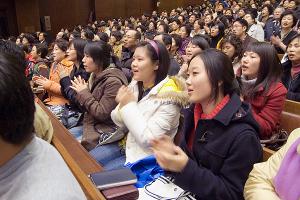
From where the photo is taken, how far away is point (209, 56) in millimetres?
1632

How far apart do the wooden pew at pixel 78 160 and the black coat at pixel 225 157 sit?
38 centimetres

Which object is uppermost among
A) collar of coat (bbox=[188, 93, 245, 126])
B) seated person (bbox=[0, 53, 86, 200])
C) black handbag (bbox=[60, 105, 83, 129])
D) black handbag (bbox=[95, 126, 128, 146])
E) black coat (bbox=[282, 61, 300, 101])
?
seated person (bbox=[0, 53, 86, 200])

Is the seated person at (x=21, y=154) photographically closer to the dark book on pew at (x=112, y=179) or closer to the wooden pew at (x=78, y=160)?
the wooden pew at (x=78, y=160)

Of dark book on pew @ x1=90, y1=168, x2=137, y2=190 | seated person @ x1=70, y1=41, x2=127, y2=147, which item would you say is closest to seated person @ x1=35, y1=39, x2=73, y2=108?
seated person @ x1=70, y1=41, x2=127, y2=147

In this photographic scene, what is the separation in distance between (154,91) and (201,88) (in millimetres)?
551

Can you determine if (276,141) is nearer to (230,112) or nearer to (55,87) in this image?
(230,112)

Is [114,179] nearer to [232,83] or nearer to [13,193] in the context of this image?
[232,83]

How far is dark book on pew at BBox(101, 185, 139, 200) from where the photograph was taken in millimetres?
1475

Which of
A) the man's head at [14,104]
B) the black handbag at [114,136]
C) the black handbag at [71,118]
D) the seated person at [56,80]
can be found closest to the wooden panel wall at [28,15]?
the seated person at [56,80]

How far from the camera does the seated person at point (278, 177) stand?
122cm

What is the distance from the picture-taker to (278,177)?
130cm

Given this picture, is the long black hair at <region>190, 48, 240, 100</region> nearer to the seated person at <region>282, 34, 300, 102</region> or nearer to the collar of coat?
the collar of coat

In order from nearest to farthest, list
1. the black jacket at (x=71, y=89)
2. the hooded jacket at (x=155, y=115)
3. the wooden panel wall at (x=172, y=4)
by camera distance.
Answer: the hooded jacket at (x=155, y=115) → the black jacket at (x=71, y=89) → the wooden panel wall at (x=172, y=4)

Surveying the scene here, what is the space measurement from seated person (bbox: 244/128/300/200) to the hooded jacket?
2.31ft
